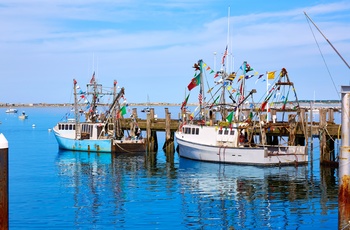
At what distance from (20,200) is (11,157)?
2635 cm

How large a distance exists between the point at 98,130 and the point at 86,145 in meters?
1.92

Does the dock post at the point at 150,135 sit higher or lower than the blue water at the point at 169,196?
higher

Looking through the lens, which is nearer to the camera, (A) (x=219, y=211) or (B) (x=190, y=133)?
(A) (x=219, y=211)

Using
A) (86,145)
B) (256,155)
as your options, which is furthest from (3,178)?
(86,145)

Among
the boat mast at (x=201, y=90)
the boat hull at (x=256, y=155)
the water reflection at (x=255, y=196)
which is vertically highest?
the boat mast at (x=201, y=90)

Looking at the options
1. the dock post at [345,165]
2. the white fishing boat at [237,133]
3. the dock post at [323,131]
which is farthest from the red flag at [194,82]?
the dock post at [345,165]

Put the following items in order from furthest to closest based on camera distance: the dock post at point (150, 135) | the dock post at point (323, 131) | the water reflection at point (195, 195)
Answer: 1. the dock post at point (150, 135)
2. the dock post at point (323, 131)
3. the water reflection at point (195, 195)

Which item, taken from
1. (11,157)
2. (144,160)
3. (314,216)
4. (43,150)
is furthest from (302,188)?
(43,150)

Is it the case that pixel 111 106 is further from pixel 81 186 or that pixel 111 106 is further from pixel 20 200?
pixel 20 200

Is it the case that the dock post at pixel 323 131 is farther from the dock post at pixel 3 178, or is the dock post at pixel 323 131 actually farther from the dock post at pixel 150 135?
the dock post at pixel 3 178

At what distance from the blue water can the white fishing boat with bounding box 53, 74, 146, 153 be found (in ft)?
19.8

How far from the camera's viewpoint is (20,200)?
30.2 metres

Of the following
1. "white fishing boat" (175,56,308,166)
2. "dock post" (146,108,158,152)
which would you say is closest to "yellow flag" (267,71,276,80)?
"white fishing boat" (175,56,308,166)

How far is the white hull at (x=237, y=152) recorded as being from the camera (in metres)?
43.6
